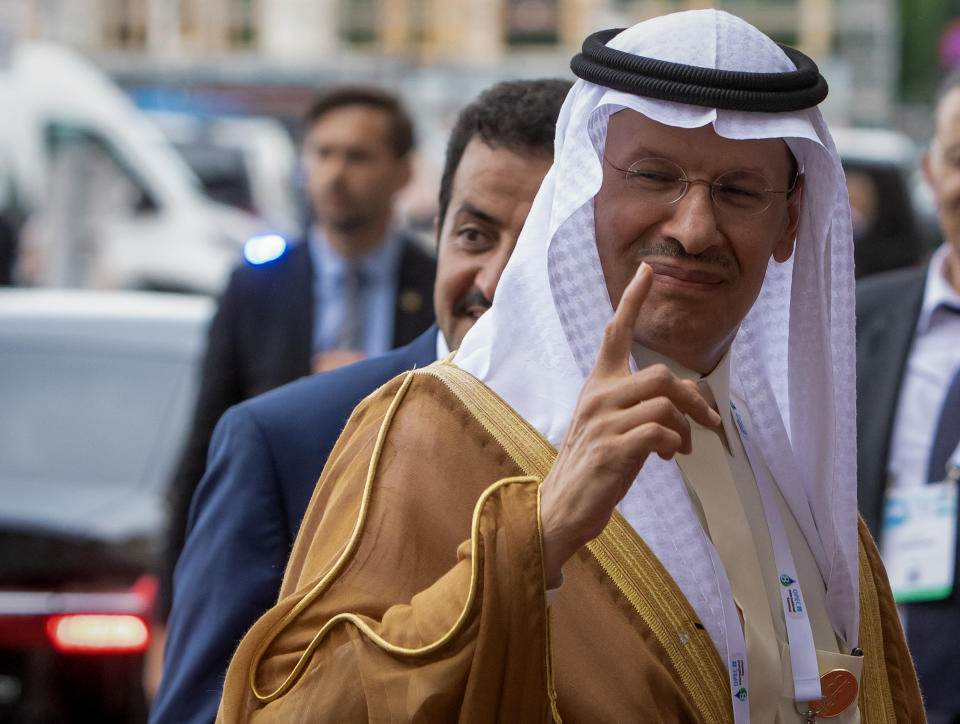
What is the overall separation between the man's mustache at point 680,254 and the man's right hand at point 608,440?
0.32 meters

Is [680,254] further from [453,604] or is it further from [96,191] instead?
[96,191]

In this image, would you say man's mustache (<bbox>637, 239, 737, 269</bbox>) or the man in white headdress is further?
man's mustache (<bbox>637, 239, 737, 269</bbox>)

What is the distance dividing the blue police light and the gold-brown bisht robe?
235 centimetres

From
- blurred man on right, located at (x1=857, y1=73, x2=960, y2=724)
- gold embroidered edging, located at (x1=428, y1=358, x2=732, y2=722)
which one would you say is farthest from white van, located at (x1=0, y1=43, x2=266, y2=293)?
gold embroidered edging, located at (x1=428, y1=358, x2=732, y2=722)

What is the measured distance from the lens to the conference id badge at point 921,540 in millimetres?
3812

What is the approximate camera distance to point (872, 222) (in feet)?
32.4

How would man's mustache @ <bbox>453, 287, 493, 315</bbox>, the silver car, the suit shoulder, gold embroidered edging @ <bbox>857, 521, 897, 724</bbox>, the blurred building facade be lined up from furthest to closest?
the blurred building facade, the silver car, the suit shoulder, man's mustache @ <bbox>453, 287, 493, 315</bbox>, gold embroidered edging @ <bbox>857, 521, 897, 724</bbox>

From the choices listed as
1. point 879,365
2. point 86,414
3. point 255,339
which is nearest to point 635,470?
point 255,339

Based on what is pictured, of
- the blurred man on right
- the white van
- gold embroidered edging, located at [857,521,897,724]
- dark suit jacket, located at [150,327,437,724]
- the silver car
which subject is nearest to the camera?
gold embroidered edging, located at [857,521,897,724]

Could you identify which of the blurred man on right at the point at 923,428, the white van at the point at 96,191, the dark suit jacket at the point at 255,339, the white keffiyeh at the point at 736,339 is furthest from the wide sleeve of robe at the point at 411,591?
the white van at the point at 96,191

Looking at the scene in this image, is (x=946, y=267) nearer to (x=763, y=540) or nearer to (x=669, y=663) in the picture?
(x=763, y=540)

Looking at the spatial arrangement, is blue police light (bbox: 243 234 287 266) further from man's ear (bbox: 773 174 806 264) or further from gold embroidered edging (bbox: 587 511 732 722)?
gold embroidered edging (bbox: 587 511 732 722)

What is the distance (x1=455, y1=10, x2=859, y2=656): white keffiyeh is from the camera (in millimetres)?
2131

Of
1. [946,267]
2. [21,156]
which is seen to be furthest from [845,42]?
[946,267]
